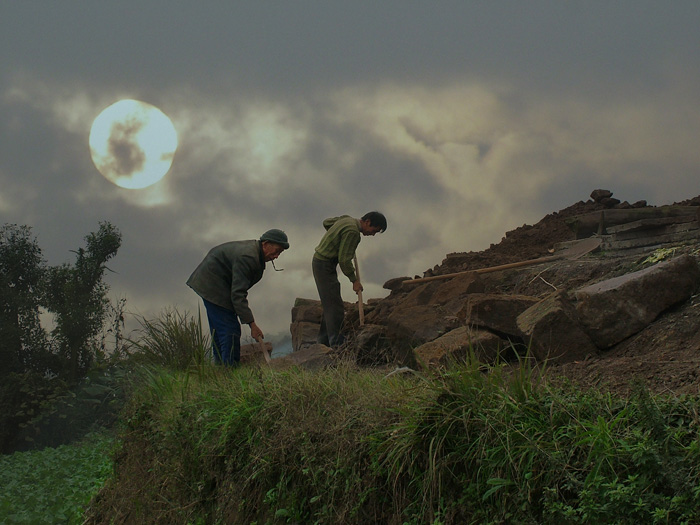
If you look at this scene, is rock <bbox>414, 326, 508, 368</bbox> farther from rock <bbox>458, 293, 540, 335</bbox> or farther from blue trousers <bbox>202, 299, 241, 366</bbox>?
blue trousers <bbox>202, 299, 241, 366</bbox>

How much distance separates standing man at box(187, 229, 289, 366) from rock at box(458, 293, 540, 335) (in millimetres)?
2446

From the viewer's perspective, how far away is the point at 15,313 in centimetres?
1248

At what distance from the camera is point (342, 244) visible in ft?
29.6

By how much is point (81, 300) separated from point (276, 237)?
5.93 m

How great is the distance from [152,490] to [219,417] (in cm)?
106

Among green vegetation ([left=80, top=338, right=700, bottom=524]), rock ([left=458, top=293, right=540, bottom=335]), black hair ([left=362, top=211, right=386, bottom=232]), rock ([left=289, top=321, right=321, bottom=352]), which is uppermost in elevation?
black hair ([left=362, top=211, right=386, bottom=232])

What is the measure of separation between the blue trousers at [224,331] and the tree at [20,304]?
19.1ft

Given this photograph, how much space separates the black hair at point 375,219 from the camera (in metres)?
9.20

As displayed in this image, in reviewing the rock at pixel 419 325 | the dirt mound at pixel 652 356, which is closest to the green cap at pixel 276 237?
the rock at pixel 419 325

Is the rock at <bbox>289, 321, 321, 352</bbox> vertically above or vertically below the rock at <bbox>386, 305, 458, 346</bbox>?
above

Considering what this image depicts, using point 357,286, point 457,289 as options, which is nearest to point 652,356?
point 457,289

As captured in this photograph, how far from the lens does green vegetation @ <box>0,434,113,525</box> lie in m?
6.71

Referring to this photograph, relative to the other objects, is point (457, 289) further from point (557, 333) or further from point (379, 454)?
point (379, 454)

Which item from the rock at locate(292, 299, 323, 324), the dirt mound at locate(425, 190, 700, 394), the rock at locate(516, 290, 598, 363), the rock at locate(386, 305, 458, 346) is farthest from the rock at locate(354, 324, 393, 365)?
the rock at locate(292, 299, 323, 324)
